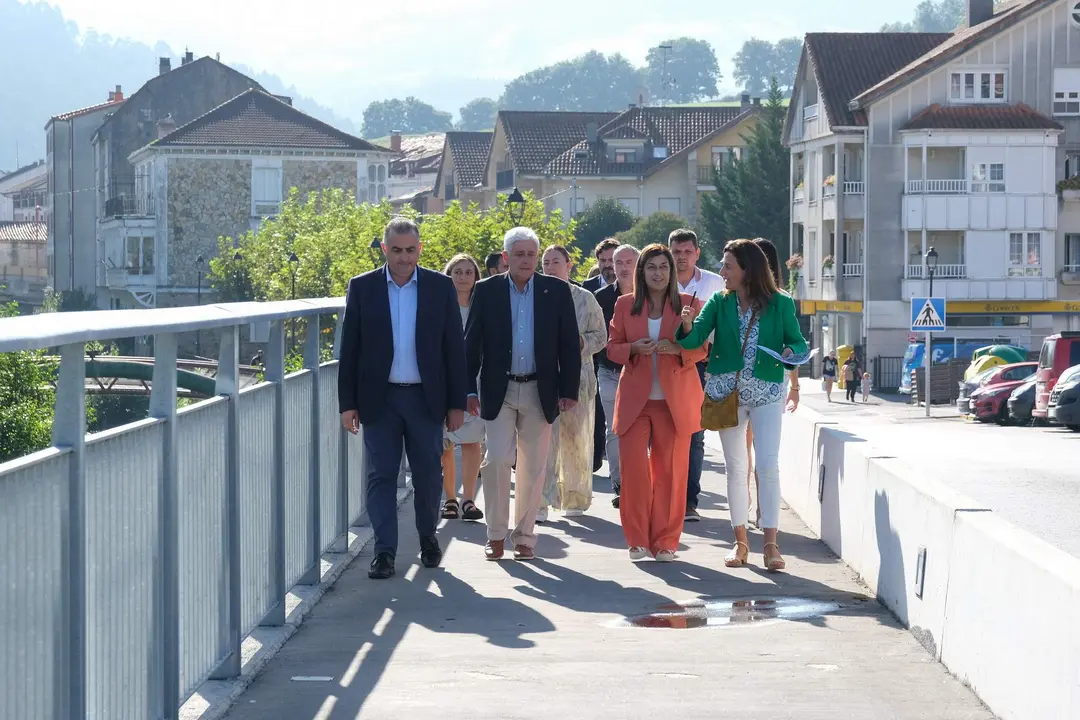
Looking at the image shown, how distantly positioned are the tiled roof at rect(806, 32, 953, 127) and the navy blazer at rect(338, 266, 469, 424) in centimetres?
5818

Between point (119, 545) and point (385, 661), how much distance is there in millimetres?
2401

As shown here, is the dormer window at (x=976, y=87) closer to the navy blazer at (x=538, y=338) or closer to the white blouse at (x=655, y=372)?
the white blouse at (x=655, y=372)

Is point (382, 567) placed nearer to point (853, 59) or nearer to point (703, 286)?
point (703, 286)

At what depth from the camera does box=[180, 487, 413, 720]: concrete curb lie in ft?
20.4

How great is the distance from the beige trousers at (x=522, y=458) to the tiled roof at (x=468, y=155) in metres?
108

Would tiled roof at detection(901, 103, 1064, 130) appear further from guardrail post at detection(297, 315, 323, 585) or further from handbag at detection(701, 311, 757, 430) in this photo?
guardrail post at detection(297, 315, 323, 585)

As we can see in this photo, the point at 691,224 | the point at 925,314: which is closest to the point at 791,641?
the point at 925,314

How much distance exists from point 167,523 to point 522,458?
5.34m

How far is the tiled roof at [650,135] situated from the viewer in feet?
338

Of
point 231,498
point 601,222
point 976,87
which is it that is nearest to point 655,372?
point 231,498

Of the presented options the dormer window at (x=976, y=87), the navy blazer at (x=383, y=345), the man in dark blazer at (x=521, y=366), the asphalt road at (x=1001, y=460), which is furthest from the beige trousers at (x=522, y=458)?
Answer: the dormer window at (x=976, y=87)

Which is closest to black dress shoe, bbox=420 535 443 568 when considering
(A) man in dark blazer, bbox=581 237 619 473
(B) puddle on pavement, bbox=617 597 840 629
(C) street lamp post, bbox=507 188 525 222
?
(B) puddle on pavement, bbox=617 597 840 629

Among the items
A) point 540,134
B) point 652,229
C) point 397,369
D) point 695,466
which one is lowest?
point 695,466

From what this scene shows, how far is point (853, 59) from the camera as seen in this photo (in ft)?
230
